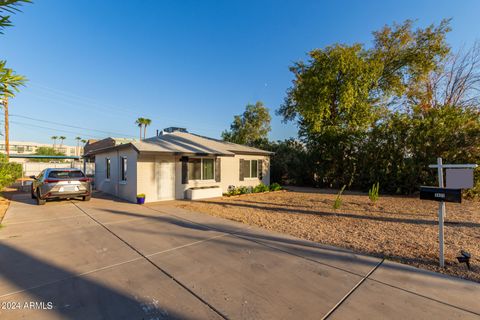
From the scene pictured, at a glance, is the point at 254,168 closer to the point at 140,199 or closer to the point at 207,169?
the point at 207,169

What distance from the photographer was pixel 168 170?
10.2m

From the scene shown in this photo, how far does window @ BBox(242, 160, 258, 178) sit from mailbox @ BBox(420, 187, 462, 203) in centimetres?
1028

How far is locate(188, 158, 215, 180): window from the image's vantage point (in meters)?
10.9

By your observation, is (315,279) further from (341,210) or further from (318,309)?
(341,210)

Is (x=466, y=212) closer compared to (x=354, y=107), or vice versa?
(x=466, y=212)

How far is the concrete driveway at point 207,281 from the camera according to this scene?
94.3 inches

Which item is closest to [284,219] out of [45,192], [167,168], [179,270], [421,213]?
[179,270]

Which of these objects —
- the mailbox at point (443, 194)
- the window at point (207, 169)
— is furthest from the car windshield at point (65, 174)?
the mailbox at point (443, 194)

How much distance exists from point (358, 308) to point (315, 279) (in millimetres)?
690

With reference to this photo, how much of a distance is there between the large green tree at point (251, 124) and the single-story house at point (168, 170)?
1199 cm

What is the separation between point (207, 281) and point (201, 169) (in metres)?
8.46

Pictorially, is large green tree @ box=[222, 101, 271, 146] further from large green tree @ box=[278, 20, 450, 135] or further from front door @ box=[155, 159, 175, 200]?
front door @ box=[155, 159, 175, 200]

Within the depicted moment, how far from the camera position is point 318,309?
7.92ft

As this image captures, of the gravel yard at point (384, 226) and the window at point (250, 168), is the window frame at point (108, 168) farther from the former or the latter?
the window at point (250, 168)
